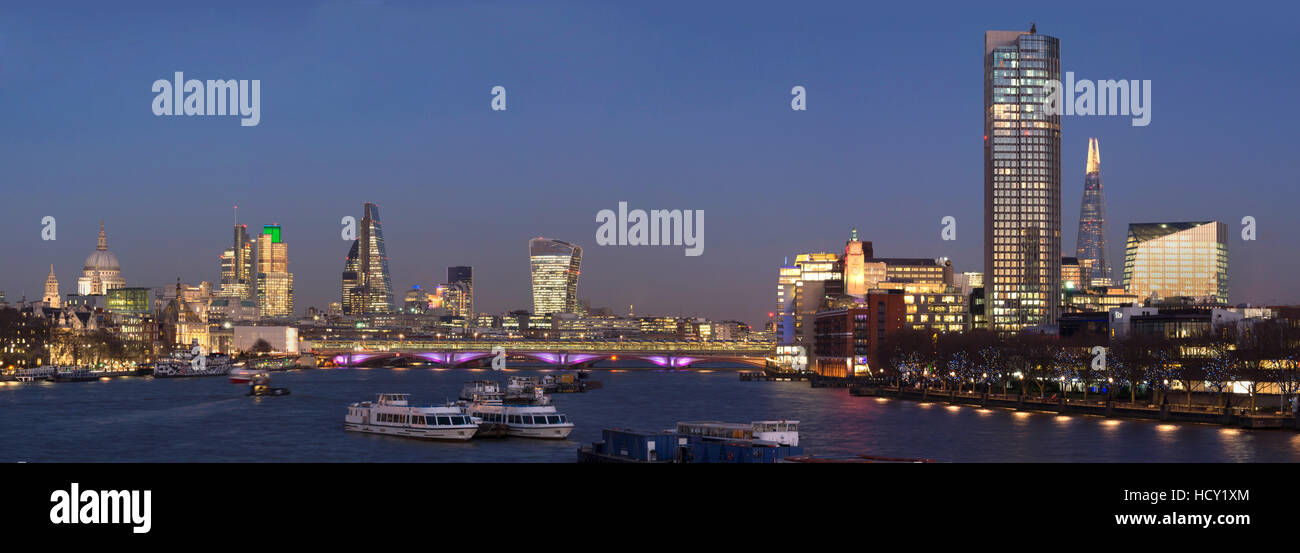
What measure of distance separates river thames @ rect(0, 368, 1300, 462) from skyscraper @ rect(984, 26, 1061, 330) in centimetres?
9463

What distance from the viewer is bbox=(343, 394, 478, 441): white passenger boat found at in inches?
2384

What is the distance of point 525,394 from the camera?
90.7 metres

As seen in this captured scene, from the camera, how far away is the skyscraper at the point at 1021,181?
625 feet

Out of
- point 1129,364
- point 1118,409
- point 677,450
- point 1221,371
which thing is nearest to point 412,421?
point 677,450

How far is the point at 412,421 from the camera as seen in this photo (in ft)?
204

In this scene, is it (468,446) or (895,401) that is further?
(895,401)

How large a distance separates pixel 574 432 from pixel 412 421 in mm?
8989

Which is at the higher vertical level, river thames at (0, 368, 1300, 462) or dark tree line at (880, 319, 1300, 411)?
dark tree line at (880, 319, 1300, 411)

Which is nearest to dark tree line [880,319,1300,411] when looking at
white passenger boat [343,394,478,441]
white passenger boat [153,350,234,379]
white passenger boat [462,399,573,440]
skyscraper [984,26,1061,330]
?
white passenger boat [462,399,573,440]

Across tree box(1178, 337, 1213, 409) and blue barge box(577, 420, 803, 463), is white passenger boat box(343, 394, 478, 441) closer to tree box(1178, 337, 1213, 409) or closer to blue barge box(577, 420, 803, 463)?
blue barge box(577, 420, 803, 463)

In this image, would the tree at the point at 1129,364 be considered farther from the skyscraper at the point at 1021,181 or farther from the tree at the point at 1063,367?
the skyscraper at the point at 1021,181
